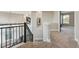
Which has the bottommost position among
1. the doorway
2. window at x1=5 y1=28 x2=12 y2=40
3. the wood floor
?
the wood floor

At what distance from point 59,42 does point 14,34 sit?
56 centimetres

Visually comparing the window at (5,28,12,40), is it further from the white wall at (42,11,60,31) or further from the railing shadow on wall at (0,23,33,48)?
the white wall at (42,11,60,31)

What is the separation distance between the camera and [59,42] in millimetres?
1402

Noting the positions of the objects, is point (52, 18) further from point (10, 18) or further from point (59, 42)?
point (10, 18)

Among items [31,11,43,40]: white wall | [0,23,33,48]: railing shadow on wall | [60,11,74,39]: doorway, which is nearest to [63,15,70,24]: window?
[60,11,74,39]: doorway

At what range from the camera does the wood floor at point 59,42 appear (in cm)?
138

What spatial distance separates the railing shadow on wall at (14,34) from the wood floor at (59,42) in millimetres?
91

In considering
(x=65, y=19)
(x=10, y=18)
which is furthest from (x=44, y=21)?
(x=10, y=18)

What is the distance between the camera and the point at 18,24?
1.45 metres

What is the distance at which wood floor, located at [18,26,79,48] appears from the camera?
1376mm

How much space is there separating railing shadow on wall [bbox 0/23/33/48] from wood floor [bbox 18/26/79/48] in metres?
0.09
